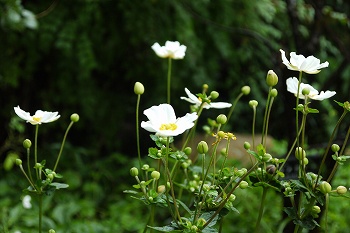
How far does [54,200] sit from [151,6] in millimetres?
827

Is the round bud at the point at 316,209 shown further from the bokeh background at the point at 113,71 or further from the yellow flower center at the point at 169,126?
the bokeh background at the point at 113,71

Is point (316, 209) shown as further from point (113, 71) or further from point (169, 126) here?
point (113, 71)

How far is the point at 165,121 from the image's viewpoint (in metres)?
0.59

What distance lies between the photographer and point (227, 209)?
0.59m

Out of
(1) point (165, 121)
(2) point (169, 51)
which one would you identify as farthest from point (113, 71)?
(1) point (165, 121)

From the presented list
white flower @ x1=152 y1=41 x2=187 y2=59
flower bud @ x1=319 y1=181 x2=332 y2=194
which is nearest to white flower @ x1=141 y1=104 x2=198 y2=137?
flower bud @ x1=319 y1=181 x2=332 y2=194

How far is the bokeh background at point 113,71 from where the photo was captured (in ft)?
5.80

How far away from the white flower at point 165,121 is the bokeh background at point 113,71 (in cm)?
97

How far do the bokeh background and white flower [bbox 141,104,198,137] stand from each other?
0.97 meters

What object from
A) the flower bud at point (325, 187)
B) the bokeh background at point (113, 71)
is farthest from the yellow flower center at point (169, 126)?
the bokeh background at point (113, 71)

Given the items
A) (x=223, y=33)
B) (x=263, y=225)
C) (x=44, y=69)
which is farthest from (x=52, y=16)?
(x=263, y=225)

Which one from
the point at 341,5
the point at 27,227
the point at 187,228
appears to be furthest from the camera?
the point at 341,5

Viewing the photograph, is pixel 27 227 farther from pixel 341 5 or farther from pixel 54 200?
pixel 341 5

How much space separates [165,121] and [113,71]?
1.64m
